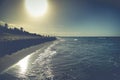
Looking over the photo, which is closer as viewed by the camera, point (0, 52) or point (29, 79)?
point (29, 79)

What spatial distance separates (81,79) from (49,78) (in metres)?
3.21

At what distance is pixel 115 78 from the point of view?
22.8 metres

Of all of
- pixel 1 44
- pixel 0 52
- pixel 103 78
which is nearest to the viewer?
pixel 103 78

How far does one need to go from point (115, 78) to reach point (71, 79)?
15.0ft

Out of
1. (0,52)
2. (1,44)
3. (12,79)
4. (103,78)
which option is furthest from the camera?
(1,44)

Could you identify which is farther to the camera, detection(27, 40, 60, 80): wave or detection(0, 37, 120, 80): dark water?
detection(27, 40, 60, 80): wave

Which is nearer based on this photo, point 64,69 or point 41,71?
point 41,71

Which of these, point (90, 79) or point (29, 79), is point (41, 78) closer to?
point (29, 79)

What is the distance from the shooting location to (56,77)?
23.0 metres

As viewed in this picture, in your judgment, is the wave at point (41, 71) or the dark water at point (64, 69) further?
the wave at point (41, 71)

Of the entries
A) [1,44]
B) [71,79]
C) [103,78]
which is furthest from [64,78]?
→ [1,44]

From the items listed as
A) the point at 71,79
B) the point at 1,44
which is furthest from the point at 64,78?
the point at 1,44

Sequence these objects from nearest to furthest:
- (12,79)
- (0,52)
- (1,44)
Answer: (12,79), (0,52), (1,44)

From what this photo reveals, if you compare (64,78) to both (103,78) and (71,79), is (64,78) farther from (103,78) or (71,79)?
(103,78)
